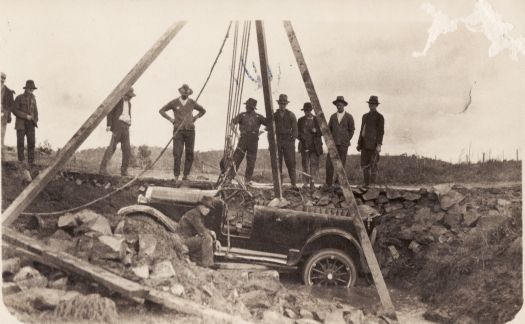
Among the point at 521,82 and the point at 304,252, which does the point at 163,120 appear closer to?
the point at 304,252

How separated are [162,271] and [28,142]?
243cm

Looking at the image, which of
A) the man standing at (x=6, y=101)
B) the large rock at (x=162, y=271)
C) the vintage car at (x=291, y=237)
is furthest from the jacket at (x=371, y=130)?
the man standing at (x=6, y=101)

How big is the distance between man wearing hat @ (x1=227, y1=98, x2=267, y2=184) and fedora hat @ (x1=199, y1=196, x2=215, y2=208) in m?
0.64

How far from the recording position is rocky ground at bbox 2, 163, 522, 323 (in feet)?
21.2

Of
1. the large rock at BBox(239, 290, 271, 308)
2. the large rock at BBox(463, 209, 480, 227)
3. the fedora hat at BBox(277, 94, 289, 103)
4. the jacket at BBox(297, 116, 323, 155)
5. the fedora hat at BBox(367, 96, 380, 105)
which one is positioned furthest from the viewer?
the jacket at BBox(297, 116, 323, 155)

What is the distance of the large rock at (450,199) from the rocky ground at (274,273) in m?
0.01

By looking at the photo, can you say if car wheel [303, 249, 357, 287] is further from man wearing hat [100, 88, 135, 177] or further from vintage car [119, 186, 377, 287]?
man wearing hat [100, 88, 135, 177]

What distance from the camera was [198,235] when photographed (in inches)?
274

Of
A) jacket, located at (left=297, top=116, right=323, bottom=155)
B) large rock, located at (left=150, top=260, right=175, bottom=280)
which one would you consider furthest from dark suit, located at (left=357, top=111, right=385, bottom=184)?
large rock, located at (left=150, top=260, right=175, bottom=280)

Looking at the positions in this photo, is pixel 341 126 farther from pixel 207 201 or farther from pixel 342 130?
pixel 207 201

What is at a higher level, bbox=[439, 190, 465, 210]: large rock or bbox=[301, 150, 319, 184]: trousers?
bbox=[301, 150, 319, 184]: trousers

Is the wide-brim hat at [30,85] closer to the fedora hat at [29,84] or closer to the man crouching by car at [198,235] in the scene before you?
the fedora hat at [29,84]

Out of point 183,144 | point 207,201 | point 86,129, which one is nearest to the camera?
point 86,129

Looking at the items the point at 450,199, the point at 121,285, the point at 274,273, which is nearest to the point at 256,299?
the point at 274,273
